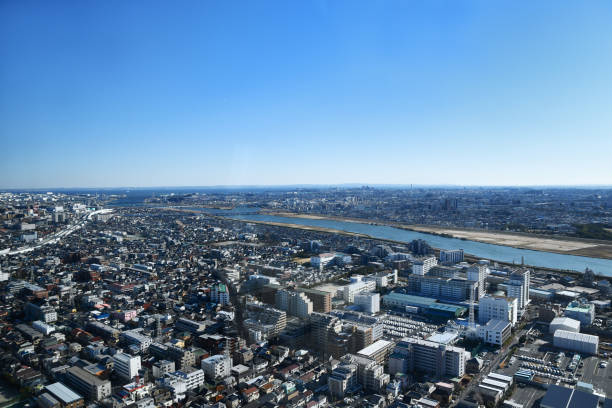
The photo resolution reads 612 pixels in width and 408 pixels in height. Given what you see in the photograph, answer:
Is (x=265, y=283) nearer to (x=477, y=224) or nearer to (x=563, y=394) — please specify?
(x=563, y=394)

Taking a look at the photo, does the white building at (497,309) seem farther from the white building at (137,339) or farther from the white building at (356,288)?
the white building at (137,339)

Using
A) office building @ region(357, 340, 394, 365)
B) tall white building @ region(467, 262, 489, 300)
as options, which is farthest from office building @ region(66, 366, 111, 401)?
tall white building @ region(467, 262, 489, 300)

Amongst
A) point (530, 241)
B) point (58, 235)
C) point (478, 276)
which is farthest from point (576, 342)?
point (58, 235)

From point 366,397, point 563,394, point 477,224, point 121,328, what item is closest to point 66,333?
point 121,328

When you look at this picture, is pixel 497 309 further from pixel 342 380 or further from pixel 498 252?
pixel 498 252

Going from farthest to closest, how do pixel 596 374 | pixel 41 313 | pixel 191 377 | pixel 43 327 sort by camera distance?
pixel 41 313, pixel 43 327, pixel 596 374, pixel 191 377

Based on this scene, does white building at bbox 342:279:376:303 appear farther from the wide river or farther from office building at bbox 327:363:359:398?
the wide river
